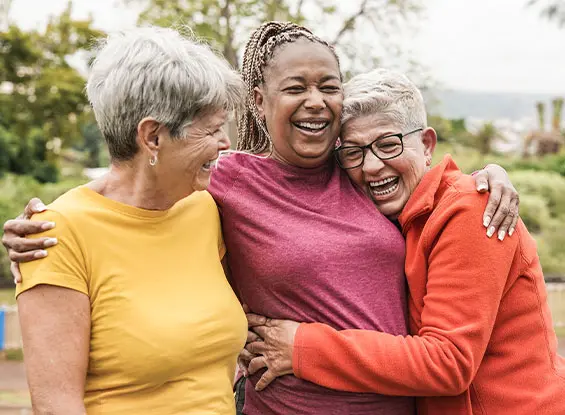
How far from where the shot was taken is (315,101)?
240cm

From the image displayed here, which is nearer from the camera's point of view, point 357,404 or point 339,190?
point 357,404

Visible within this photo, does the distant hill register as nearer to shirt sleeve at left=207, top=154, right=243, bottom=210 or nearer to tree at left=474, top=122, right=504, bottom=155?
tree at left=474, top=122, right=504, bottom=155

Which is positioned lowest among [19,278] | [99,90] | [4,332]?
[4,332]

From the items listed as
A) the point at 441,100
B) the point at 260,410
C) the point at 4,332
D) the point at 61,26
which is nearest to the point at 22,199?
the point at 61,26

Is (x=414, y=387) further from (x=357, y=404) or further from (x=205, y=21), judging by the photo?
(x=205, y=21)

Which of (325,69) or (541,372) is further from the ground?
(325,69)

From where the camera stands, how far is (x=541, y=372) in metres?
2.23

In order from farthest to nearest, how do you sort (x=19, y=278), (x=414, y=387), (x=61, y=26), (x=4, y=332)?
(x=61, y=26) → (x=4, y=332) → (x=414, y=387) → (x=19, y=278)

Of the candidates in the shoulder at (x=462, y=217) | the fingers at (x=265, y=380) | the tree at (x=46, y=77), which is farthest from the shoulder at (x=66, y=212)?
the tree at (x=46, y=77)

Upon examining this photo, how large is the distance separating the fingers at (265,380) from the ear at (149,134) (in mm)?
875

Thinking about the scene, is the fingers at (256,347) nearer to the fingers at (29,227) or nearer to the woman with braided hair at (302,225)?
the woman with braided hair at (302,225)

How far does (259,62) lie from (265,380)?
1145 mm

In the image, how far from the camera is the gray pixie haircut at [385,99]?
2.45 m

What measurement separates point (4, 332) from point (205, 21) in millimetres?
6662
